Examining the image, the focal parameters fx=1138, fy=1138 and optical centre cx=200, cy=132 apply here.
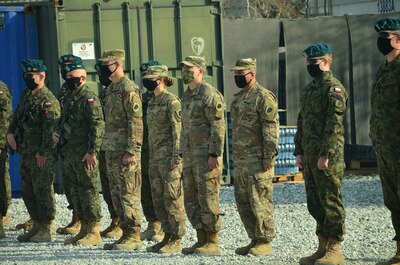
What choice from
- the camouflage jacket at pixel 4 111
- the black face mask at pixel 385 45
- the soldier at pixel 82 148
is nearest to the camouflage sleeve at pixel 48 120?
the soldier at pixel 82 148

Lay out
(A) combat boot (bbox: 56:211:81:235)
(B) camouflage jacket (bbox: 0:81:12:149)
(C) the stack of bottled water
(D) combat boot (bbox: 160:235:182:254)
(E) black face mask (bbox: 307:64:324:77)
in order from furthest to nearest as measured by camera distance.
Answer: (C) the stack of bottled water, (B) camouflage jacket (bbox: 0:81:12:149), (A) combat boot (bbox: 56:211:81:235), (D) combat boot (bbox: 160:235:182:254), (E) black face mask (bbox: 307:64:324:77)

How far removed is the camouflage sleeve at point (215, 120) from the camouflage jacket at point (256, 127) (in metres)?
0.15

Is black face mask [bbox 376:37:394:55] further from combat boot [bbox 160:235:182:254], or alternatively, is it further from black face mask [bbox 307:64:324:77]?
combat boot [bbox 160:235:182:254]

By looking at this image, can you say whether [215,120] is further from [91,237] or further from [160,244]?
[91,237]

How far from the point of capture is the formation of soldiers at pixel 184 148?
31.8ft

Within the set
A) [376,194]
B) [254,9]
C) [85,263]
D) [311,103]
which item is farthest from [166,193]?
[254,9]

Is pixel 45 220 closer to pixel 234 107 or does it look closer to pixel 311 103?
pixel 234 107

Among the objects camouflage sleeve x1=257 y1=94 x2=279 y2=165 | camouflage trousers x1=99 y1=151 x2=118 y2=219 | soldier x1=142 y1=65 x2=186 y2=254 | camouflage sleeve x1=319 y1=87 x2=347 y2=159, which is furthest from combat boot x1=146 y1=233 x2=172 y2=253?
camouflage sleeve x1=319 y1=87 x2=347 y2=159

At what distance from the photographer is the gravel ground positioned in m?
10.5

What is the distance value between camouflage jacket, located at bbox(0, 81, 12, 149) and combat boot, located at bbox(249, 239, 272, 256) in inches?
159

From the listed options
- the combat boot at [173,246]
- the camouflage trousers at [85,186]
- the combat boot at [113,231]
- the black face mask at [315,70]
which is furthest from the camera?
the combat boot at [113,231]

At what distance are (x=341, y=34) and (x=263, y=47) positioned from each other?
4.53 ft

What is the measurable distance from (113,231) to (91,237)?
0.83 metres

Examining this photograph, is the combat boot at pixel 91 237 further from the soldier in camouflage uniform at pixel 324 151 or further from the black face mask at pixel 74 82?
the soldier in camouflage uniform at pixel 324 151
